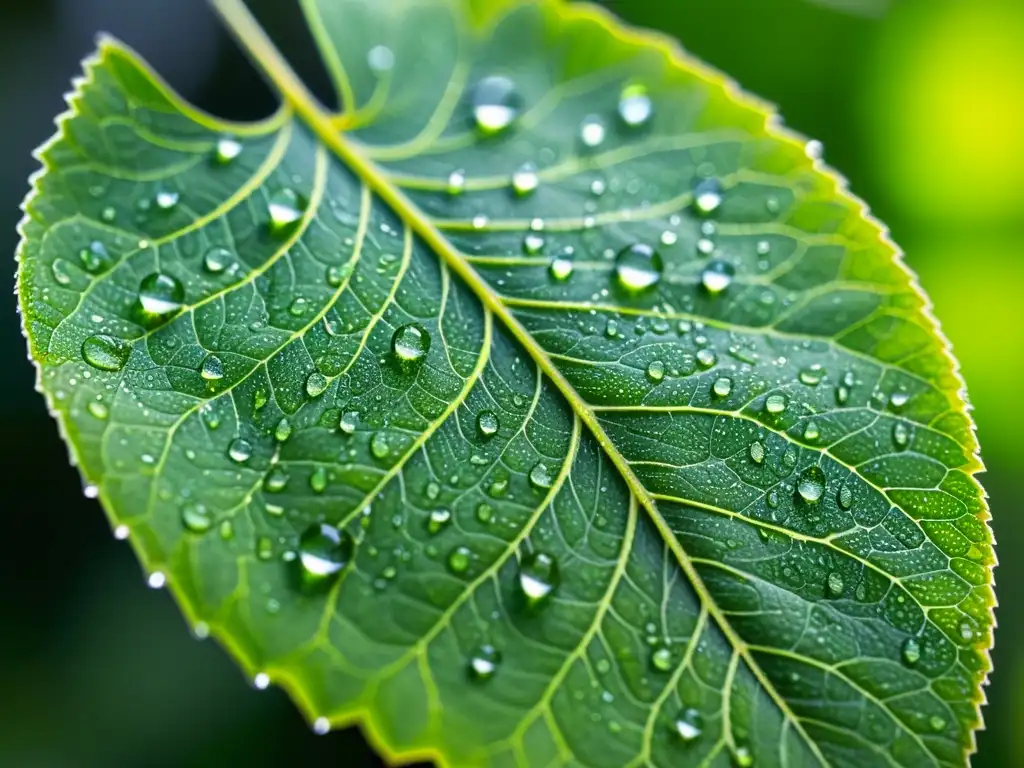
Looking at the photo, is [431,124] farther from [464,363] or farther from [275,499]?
[275,499]

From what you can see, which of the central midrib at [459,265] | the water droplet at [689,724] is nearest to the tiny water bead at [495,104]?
the central midrib at [459,265]

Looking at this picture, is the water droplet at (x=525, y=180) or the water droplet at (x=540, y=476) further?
the water droplet at (x=525, y=180)

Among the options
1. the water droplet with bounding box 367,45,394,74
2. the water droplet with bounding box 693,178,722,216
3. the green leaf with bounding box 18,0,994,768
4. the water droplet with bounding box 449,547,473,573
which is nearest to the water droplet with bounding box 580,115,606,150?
the green leaf with bounding box 18,0,994,768

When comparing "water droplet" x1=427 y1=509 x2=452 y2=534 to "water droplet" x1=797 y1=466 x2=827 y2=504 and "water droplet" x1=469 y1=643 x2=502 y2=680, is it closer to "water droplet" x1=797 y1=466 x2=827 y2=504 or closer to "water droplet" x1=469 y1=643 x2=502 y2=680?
"water droplet" x1=469 y1=643 x2=502 y2=680

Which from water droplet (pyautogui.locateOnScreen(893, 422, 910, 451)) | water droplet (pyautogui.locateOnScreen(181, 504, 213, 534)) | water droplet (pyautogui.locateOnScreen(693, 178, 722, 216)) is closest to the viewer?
water droplet (pyautogui.locateOnScreen(181, 504, 213, 534))

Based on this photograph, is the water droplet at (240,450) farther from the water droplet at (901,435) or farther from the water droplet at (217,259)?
the water droplet at (901,435)

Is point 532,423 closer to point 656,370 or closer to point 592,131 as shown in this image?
point 656,370
